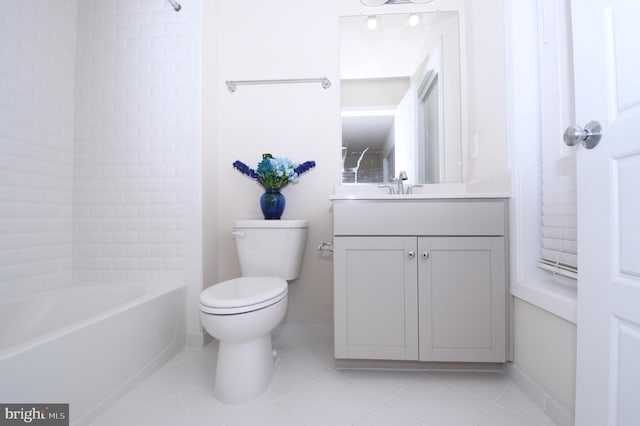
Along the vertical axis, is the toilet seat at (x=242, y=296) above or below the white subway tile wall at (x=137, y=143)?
below

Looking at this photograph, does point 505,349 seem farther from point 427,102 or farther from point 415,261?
point 427,102

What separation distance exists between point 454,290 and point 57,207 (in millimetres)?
2210

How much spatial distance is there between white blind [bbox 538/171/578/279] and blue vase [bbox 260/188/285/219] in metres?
1.28

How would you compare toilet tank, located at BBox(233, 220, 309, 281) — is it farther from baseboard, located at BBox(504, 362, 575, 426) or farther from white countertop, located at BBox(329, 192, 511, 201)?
baseboard, located at BBox(504, 362, 575, 426)

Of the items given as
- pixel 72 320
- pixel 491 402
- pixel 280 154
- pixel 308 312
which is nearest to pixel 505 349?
pixel 491 402

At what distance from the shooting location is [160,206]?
1567 millimetres

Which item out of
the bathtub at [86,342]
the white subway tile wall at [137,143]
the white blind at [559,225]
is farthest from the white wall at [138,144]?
the white blind at [559,225]

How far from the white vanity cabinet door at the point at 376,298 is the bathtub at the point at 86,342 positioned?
0.91 m

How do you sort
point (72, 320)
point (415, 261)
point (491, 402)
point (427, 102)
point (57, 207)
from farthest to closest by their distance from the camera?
point (427, 102)
point (57, 207)
point (72, 320)
point (415, 261)
point (491, 402)

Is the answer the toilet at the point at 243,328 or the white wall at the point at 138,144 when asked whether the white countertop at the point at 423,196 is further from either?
the white wall at the point at 138,144

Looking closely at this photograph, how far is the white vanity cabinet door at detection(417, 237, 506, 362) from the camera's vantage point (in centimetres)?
113

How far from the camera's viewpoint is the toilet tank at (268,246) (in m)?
1.43
